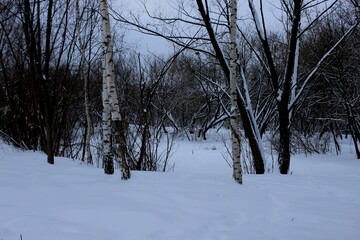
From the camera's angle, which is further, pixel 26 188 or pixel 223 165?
pixel 223 165

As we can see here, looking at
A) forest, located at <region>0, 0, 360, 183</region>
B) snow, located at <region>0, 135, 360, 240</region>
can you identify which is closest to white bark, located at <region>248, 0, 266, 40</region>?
forest, located at <region>0, 0, 360, 183</region>

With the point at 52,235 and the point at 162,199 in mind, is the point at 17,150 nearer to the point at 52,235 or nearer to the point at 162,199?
the point at 162,199

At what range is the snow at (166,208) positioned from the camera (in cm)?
307

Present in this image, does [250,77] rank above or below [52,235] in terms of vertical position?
above

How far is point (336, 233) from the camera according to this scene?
11.6 ft

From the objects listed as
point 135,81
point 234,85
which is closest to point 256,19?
point 234,85

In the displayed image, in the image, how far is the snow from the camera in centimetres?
307

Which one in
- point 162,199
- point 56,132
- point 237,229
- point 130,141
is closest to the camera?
point 237,229

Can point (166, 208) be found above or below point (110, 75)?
below

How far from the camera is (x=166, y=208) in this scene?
13.0 feet

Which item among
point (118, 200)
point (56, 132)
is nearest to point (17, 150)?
point (56, 132)

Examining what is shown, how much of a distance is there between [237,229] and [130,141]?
18.9ft

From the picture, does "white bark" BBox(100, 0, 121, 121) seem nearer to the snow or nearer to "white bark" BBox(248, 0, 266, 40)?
the snow

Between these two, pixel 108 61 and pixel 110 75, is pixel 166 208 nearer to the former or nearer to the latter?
pixel 110 75
